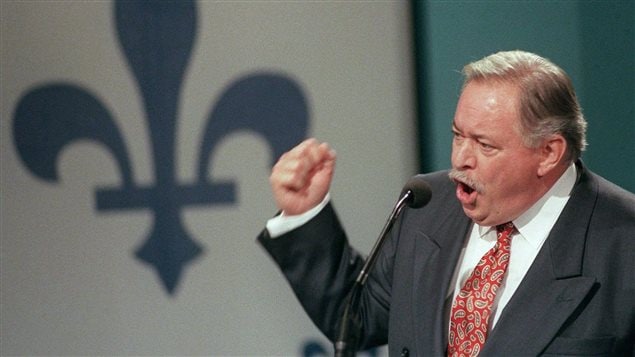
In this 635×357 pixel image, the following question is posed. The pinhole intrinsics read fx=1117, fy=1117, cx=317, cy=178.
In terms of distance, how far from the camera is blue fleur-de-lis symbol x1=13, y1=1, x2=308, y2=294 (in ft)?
9.53

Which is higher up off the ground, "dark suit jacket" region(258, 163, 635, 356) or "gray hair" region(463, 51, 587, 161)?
"gray hair" region(463, 51, 587, 161)

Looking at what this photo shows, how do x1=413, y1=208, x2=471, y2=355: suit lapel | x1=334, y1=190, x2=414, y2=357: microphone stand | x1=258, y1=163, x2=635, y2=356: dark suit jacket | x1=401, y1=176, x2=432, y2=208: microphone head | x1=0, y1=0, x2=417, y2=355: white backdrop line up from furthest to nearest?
→ x1=0, y1=0, x2=417, y2=355: white backdrop → x1=413, y1=208, x2=471, y2=355: suit lapel → x1=258, y1=163, x2=635, y2=356: dark suit jacket → x1=401, y1=176, x2=432, y2=208: microphone head → x1=334, y1=190, x2=414, y2=357: microphone stand

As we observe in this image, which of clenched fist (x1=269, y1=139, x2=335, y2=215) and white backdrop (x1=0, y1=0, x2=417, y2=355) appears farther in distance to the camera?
white backdrop (x1=0, y1=0, x2=417, y2=355)

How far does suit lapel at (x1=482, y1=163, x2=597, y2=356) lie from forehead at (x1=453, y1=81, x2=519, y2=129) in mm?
241

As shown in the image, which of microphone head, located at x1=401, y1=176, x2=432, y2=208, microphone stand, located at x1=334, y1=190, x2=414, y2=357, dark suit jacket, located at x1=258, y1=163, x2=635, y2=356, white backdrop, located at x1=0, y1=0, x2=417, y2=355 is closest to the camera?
microphone stand, located at x1=334, y1=190, x2=414, y2=357

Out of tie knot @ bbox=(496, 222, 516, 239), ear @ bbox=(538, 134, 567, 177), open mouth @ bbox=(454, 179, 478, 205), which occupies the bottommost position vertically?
tie knot @ bbox=(496, 222, 516, 239)

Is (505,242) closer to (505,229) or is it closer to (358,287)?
(505,229)

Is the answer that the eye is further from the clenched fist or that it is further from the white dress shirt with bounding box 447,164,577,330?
the clenched fist

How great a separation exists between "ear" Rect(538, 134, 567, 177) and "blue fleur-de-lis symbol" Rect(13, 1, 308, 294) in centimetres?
92

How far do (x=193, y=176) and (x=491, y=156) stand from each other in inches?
40.0

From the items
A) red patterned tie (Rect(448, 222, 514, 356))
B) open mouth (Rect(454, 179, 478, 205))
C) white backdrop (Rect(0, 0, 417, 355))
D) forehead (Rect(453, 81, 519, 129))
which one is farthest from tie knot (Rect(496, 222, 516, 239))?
white backdrop (Rect(0, 0, 417, 355))

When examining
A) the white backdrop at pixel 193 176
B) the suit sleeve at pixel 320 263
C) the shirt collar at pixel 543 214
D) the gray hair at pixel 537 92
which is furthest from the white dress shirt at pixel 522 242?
the white backdrop at pixel 193 176

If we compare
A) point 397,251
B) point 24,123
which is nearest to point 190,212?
point 24,123

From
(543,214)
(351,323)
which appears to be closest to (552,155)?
(543,214)
